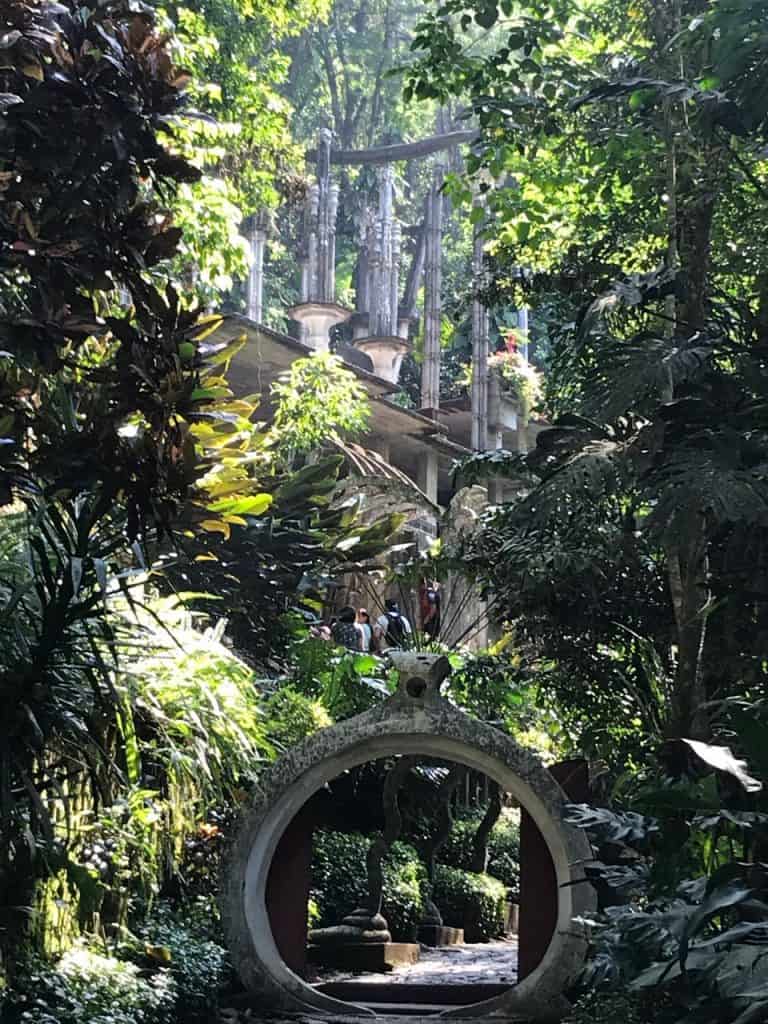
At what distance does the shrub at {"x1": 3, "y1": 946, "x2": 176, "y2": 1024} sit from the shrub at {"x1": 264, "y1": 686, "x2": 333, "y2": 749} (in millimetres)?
2920

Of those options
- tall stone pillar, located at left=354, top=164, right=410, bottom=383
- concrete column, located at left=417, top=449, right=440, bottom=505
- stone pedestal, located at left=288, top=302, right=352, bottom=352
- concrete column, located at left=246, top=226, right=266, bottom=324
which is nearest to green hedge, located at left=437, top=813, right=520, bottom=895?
concrete column, located at left=417, top=449, right=440, bottom=505

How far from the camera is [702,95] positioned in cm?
629

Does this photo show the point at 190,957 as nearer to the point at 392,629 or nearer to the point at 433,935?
the point at 433,935

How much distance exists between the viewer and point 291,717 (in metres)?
9.60

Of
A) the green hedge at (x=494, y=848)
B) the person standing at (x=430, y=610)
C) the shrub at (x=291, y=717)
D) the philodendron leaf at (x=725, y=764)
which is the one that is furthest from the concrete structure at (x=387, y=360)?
the philodendron leaf at (x=725, y=764)

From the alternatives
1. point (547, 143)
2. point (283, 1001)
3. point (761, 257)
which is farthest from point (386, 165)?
point (283, 1001)

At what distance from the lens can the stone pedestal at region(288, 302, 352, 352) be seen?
23173 mm

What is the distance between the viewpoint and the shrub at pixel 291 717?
936 cm

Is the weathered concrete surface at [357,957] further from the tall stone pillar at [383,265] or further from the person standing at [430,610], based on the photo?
the tall stone pillar at [383,265]

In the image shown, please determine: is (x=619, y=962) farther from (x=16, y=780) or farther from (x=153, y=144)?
(x=153, y=144)

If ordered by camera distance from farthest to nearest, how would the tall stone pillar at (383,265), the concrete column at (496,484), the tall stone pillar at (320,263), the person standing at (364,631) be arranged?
the tall stone pillar at (383,265)
the tall stone pillar at (320,263)
the concrete column at (496,484)
the person standing at (364,631)

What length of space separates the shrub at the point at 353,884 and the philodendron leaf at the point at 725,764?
7.19m

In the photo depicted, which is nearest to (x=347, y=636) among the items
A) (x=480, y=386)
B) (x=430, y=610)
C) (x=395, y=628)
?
(x=395, y=628)

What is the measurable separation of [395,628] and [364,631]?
2.75 ft
